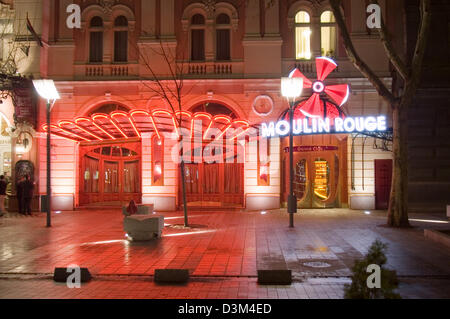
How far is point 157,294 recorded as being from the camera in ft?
A: 23.7

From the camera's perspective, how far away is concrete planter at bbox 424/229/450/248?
10805 millimetres

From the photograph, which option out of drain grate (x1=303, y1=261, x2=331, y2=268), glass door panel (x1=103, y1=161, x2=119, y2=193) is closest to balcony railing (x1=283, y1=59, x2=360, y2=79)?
glass door panel (x1=103, y1=161, x2=119, y2=193)

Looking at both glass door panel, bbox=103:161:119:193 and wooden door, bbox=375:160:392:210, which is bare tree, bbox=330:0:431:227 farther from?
glass door panel, bbox=103:161:119:193

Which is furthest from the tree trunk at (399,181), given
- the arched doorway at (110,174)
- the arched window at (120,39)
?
the arched window at (120,39)

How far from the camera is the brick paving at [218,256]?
7535 millimetres

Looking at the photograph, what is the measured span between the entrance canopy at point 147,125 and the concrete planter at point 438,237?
774 cm

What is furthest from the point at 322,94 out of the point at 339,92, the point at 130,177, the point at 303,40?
the point at 130,177

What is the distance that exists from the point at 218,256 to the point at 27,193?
11208 mm

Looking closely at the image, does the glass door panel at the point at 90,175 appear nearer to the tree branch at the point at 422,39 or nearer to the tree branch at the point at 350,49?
the tree branch at the point at 350,49

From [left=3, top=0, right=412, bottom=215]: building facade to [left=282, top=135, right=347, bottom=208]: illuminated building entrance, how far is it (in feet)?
0.15

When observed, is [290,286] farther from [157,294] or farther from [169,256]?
[169,256]

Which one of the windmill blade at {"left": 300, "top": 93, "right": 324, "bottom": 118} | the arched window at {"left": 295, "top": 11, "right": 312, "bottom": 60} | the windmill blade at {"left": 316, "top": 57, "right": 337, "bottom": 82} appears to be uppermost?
the arched window at {"left": 295, "top": 11, "right": 312, "bottom": 60}

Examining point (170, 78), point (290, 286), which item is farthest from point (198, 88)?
point (290, 286)
